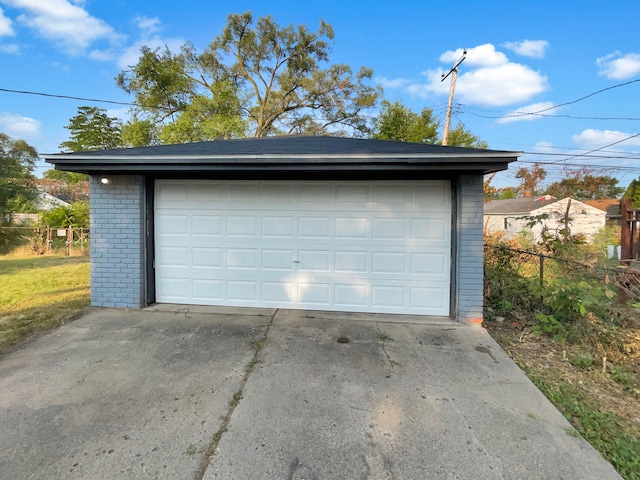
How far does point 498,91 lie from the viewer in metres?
17.9

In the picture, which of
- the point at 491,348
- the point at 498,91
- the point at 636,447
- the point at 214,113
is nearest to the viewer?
the point at 636,447

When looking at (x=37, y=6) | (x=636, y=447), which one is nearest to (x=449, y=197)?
(x=636, y=447)

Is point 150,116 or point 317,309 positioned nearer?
point 317,309

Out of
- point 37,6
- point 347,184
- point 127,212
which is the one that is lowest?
point 127,212

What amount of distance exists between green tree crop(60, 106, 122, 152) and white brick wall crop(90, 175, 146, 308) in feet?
79.1

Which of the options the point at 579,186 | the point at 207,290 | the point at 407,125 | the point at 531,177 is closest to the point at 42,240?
the point at 207,290

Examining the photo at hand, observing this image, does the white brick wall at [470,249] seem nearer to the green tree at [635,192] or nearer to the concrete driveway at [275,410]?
the concrete driveway at [275,410]

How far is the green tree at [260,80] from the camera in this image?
20.4 meters

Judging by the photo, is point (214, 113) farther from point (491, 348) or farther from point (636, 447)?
point (636, 447)

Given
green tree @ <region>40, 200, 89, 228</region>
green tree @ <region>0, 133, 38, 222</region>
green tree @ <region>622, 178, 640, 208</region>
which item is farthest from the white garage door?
green tree @ <region>622, 178, 640, 208</region>

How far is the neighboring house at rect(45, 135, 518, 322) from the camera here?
4.64 meters

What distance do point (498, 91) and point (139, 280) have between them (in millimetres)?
20039

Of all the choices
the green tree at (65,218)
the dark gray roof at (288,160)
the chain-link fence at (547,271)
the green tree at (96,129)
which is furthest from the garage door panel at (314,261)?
the green tree at (96,129)

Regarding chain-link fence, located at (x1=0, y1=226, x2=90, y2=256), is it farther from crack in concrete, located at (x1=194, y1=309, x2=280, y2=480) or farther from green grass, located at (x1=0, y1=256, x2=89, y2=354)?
Answer: crack in concrete, located at (x1=194, y1=309, x2=280, y2=480)
